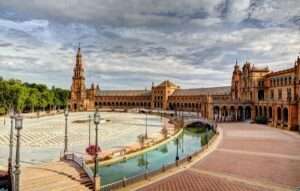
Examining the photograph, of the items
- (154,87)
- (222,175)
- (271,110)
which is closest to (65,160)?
(222,175)

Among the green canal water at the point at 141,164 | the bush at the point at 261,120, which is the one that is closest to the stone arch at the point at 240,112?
the bush at the point at 261,120

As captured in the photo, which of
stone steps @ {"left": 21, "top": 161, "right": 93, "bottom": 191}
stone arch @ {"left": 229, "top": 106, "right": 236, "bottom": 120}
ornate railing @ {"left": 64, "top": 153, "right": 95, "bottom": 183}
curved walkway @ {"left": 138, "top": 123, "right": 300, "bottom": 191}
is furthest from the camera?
stone arch @ {"left": 229, "top": 106, "right": 236, "bottom": 120}

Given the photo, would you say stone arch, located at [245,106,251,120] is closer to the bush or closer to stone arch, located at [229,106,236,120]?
stone arch, located at [229,106,236,120]

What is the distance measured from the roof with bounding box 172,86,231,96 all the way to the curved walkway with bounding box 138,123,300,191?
96.8 meters

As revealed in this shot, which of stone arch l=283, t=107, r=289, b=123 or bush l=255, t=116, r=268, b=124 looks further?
bush l=255, t=116, r=268, b=124

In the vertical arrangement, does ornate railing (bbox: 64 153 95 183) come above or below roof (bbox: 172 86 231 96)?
below

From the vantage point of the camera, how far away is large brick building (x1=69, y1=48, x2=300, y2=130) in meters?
69.8

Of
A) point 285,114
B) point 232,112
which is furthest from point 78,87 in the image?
point 285,114

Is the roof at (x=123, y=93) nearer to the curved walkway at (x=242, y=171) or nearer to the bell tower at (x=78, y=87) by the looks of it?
the bell tower at (x=78, y=87)

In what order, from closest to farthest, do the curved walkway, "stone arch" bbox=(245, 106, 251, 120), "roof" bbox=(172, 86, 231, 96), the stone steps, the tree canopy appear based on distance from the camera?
the stone steps < the curved walkway < "stone arch" bbox=(245, 106, 251, 120) < the tree canopy < "roof" bbox=(172, 86, 231, 96)

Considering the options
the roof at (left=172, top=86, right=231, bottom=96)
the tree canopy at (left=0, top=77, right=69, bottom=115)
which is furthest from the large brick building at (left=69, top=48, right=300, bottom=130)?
the tree canopy at (left=0, top=77, right=69, bottom=115)

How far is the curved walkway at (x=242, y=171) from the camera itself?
23.6 m

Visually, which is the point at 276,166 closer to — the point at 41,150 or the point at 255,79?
the point at 41,150

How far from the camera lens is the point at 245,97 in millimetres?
93875
